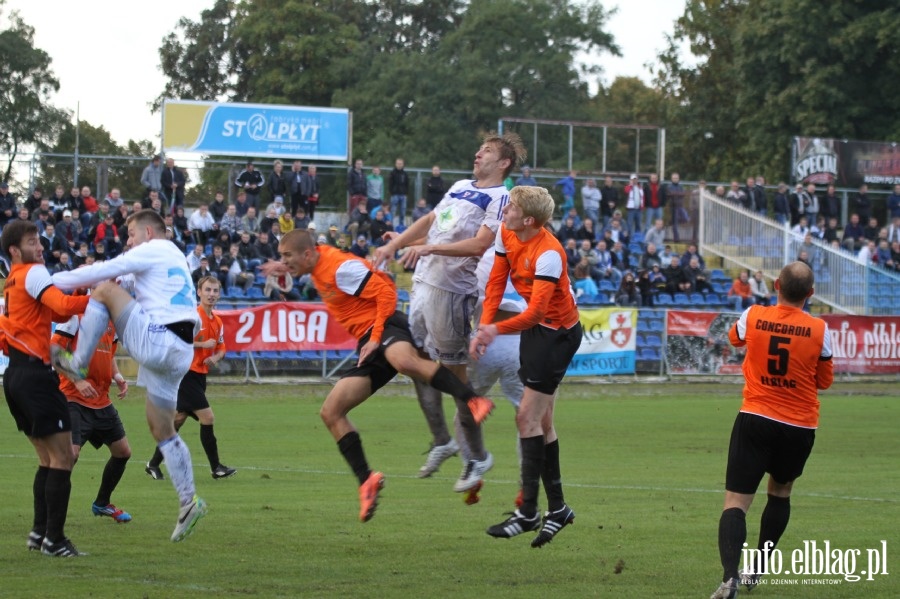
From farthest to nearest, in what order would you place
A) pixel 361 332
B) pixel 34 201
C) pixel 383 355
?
pixel 34 201 → pixel 361 332 → pixel 383 355

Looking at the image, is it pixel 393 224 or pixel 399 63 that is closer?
A: pixel 393 224

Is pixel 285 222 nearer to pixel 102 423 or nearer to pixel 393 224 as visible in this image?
→ pixel 393 224

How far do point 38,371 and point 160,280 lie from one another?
43.6 inches

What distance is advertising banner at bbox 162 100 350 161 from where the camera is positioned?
35.0 m

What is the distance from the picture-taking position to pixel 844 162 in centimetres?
4128

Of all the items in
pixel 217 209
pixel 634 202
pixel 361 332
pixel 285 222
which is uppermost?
pixel 634 202

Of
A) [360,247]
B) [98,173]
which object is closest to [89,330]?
[360,247]

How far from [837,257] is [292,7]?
34656 mm

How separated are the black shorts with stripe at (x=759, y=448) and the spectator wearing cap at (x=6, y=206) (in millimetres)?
20734

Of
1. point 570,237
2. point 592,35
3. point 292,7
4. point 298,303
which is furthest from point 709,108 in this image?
point 298,303

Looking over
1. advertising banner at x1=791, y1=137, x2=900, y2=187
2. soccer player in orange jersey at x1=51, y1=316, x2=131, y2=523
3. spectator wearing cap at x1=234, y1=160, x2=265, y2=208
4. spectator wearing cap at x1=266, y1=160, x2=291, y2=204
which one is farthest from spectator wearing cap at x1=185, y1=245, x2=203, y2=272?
advertising banner at x1=791, y1=137, x2=900, y2=187

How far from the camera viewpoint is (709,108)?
202 ft

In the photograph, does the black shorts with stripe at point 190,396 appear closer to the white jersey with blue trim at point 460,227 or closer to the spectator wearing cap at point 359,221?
the white jersey with blue trim at point 460,227

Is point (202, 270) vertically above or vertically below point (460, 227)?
below
